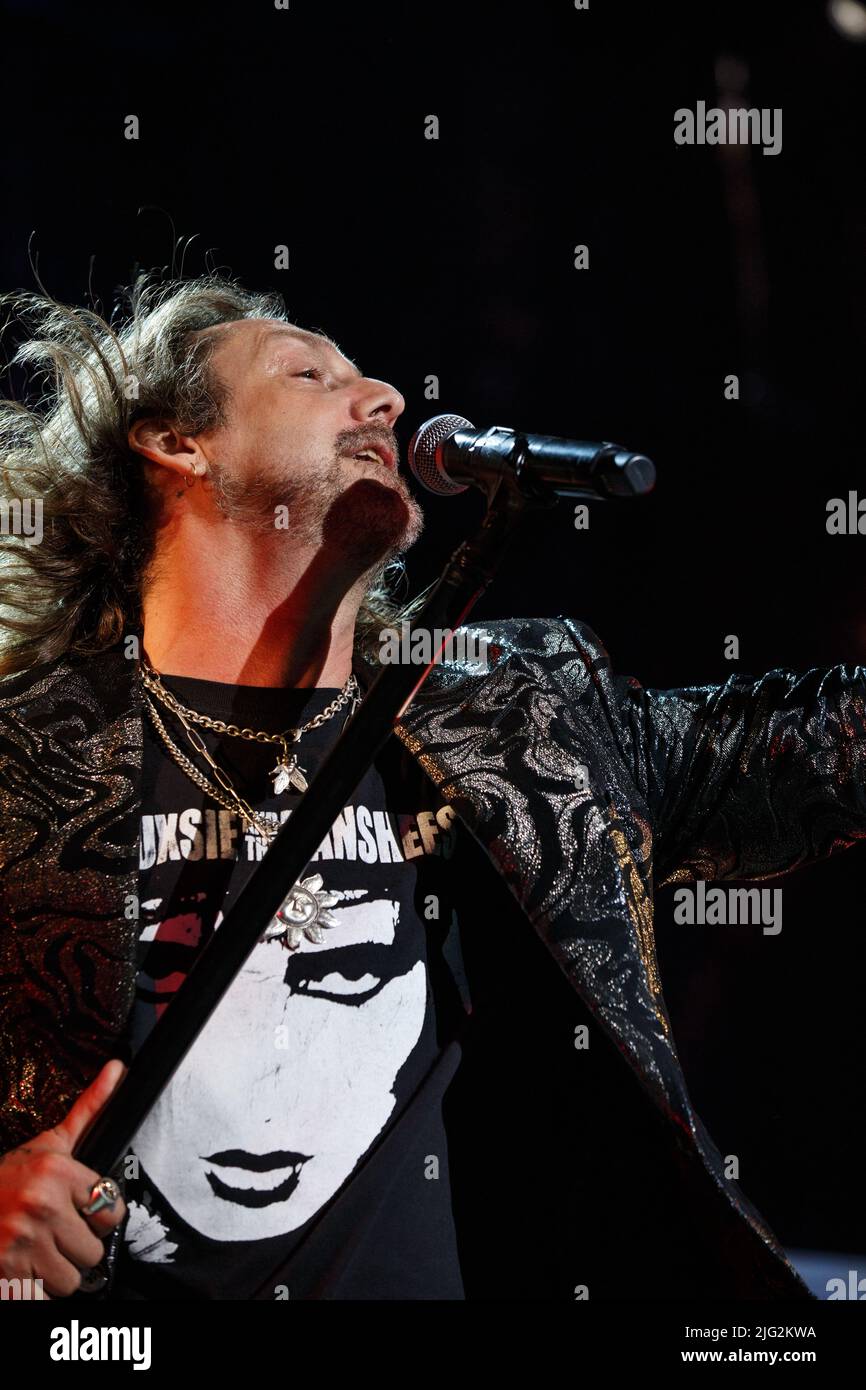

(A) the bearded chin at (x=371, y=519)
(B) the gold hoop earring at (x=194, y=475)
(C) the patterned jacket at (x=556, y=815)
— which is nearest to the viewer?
(C) the patterned jacket at (x=556, y=815)

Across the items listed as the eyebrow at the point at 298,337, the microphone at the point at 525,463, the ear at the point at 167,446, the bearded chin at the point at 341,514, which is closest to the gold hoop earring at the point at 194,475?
the ear at the point at 167,446

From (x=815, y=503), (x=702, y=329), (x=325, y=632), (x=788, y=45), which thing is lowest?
(x=325, y=632)

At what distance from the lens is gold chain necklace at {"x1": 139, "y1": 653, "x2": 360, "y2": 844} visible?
1.88 meters

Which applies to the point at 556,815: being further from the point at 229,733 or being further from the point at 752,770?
the point at 229,733

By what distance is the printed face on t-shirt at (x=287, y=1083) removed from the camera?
166 centimetres

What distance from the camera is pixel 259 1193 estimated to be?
1.67 metres

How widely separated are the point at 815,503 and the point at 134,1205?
1.80 metres

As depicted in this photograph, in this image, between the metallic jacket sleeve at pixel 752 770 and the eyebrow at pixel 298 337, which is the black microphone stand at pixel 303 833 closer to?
the metallic jacket sleeve at pixel 752 770

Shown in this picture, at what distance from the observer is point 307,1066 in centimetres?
173

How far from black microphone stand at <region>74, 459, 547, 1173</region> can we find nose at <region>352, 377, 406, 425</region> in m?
0.77

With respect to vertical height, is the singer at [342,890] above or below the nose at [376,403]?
below

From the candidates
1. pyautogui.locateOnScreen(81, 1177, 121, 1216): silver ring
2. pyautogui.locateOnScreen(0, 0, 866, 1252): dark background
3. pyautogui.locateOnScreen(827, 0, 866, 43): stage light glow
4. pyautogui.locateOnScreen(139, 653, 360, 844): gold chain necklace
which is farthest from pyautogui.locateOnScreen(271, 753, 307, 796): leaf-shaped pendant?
pyautogui.locateOnScreen(827, 0, 866, 43): stage light glow
